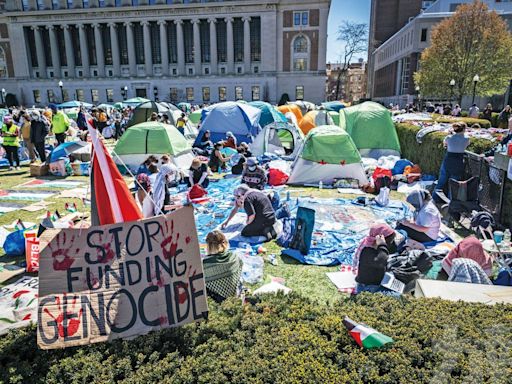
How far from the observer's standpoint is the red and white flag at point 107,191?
3664mm

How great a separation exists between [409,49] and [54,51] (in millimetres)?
53557

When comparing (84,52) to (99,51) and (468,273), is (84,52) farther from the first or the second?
(468,273)

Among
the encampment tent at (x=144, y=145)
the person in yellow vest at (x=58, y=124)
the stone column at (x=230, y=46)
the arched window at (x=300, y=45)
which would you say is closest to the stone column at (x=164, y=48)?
the stone column at (x=230, y=46)

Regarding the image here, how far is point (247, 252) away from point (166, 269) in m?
3.23

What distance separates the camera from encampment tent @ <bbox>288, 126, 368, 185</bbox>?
10609 mm

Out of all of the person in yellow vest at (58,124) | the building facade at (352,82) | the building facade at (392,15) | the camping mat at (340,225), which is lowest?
the camping mat at (340,225)

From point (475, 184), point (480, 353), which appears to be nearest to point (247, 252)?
point (480, 353)

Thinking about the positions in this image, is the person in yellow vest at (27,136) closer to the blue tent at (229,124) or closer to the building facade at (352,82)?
the blue tent at (229,124)

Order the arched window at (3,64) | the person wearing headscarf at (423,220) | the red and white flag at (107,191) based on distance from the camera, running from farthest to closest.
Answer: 1. the arched window at (3,64)
2. the person wearing headscarf at (423,220)
3. the red and white flag at (107,191)

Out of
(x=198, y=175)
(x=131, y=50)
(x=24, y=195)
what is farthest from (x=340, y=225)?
(x=131, y=50)

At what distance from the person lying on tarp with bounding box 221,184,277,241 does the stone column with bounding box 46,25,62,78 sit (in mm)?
65193

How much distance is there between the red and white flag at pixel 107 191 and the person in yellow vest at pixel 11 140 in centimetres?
1048

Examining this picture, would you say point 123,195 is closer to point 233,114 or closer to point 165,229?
point 165,229

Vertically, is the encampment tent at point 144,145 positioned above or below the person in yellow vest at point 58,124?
below
